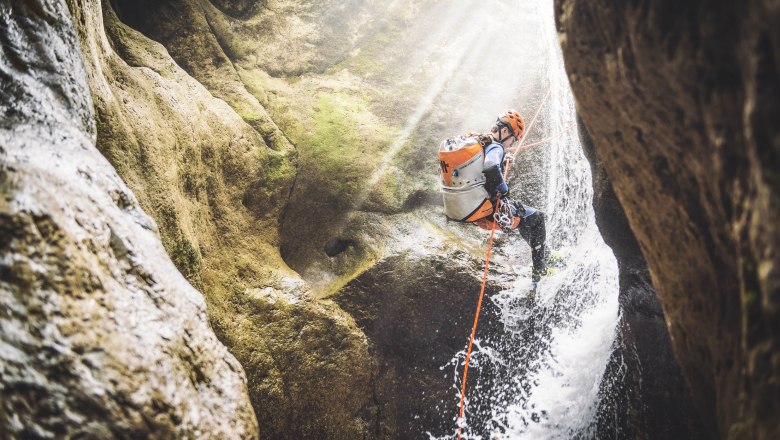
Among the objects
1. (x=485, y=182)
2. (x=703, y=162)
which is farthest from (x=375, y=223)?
(x=703, y=162)

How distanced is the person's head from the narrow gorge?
1.81 meters

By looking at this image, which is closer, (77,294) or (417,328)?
(77,294)

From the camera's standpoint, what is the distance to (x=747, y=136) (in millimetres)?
1475

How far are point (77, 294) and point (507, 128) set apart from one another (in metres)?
5.81

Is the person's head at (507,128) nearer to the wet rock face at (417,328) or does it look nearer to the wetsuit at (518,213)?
the wetsuit at (518,213)

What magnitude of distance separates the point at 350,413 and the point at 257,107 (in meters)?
5.37

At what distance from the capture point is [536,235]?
661cm

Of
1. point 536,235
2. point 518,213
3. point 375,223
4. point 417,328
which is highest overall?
point 375,223

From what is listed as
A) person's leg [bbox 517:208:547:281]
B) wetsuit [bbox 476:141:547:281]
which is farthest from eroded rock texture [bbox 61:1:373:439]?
person's leg [bbox 517:208:547:281]

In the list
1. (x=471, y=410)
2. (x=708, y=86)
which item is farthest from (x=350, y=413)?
(x=708, y=86)

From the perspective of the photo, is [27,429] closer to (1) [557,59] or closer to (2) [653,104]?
(2) [653,104]

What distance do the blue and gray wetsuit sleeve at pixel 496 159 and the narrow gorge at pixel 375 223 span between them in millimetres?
1358

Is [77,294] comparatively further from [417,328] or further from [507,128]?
→ [507,128]

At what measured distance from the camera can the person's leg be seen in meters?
6.54
